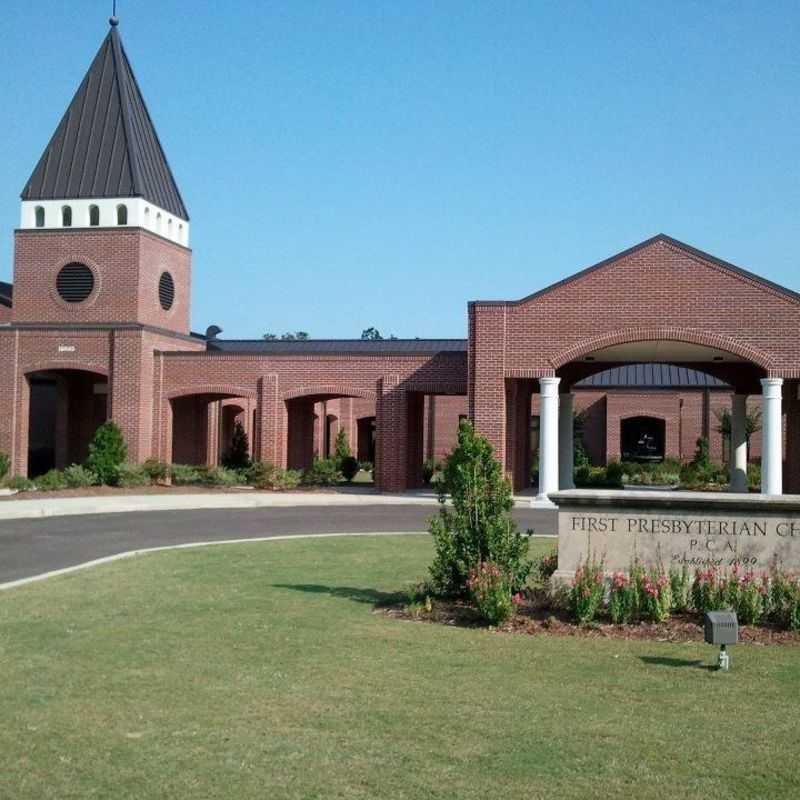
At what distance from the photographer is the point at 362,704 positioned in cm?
760

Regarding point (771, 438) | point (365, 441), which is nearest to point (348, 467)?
point (771, 438)

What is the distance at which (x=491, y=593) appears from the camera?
10688mm

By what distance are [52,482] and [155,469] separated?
3244 millimetres

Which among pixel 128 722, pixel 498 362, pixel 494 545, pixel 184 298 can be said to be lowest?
pixel 128 722

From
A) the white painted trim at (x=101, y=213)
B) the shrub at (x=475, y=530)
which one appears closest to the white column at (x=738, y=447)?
the white painted trim at (x=101, y=213)

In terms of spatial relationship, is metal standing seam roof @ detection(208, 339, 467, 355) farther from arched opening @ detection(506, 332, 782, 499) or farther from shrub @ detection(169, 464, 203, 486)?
shrub @ detection(169, 464, 203, 486)

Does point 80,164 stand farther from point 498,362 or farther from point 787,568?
point 787,568

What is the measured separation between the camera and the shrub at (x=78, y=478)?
30859 millimetres

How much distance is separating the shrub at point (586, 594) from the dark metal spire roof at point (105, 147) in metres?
26.3

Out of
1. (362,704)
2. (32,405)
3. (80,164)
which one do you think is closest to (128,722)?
(362,704)

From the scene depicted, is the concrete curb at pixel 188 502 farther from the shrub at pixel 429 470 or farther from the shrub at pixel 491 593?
the shrub at pixel 491 593

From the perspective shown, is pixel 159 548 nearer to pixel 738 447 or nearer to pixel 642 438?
pixel 738 447

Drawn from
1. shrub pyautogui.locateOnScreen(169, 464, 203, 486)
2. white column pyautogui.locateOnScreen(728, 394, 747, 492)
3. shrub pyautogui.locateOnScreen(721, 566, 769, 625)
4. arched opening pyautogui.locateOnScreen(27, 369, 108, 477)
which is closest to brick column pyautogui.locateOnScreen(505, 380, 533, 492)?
white column pyautogui.locateOnScreen(728, 394, 747, 492)

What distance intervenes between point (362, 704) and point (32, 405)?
34538mm
